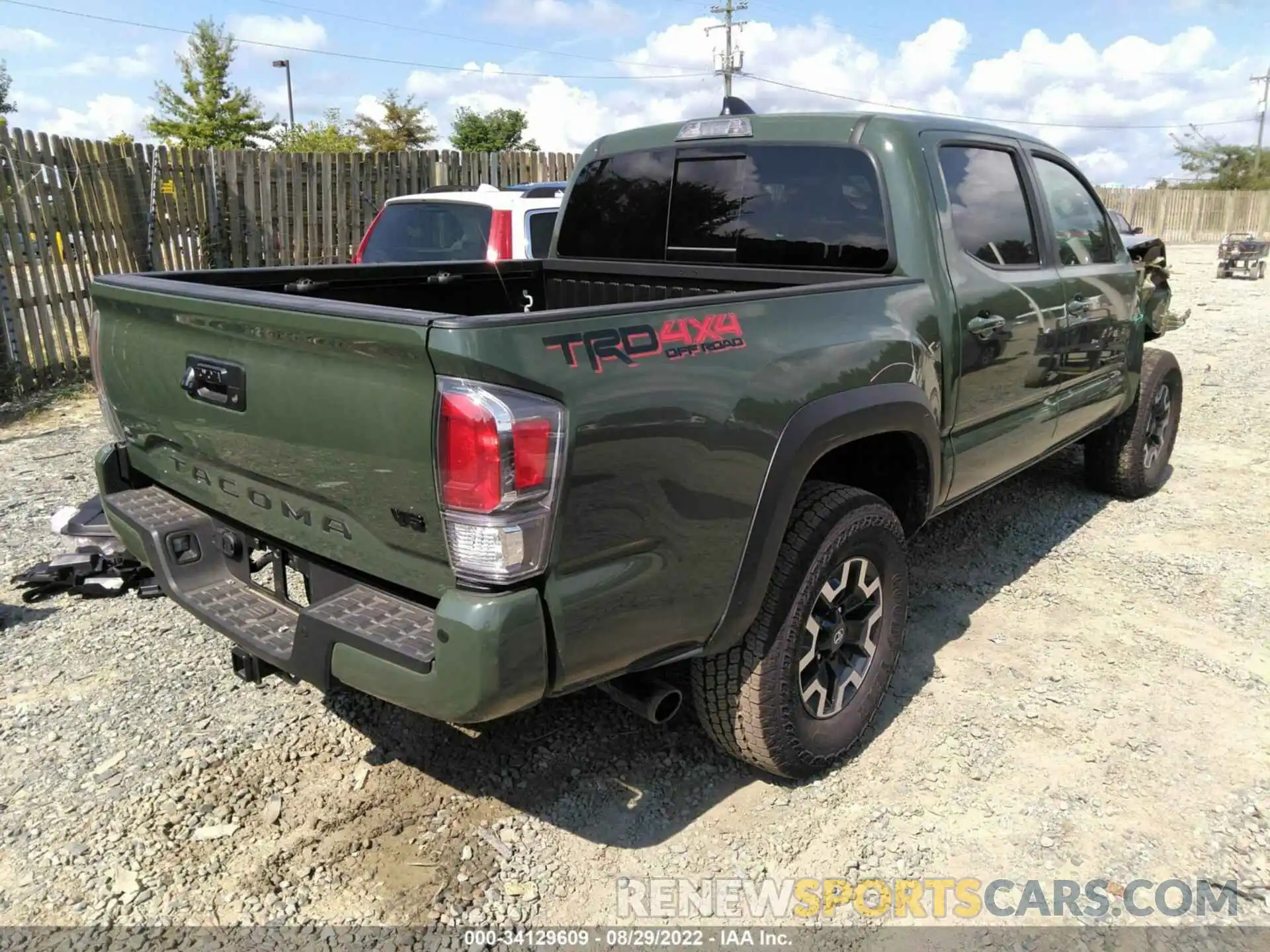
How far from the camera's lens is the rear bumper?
198 centimetres

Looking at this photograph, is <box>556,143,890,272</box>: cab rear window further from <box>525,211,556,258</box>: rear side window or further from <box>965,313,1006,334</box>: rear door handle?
<box>525,211,556,258</box>: rear side window

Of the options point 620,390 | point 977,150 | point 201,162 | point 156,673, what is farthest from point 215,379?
point 201,162

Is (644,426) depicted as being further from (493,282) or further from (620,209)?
(493,282)

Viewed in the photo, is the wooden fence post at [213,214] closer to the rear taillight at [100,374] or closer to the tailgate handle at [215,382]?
the rear taillight at [100,374]

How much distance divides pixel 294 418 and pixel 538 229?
4.54m

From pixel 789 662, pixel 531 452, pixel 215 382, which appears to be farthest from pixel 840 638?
pixel 215 382

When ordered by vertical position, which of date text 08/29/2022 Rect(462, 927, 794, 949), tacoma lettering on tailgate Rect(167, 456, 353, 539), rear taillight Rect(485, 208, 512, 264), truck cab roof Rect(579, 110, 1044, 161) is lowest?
date text 08/29/2022 Rect(462, 927, 794, 949)

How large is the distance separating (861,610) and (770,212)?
1583 mm

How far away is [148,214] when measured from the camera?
30.7 feet

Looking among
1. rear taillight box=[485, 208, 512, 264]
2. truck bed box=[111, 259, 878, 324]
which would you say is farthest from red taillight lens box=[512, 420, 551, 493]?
rear taillight box=[485, 208, 512, 264]

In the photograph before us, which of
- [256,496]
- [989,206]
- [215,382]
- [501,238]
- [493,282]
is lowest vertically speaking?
[256,496]

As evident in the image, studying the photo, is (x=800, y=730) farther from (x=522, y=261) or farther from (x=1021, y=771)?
(x=522, y=261)

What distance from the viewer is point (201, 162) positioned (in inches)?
395

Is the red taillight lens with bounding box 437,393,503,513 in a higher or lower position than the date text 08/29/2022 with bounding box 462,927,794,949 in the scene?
higher
